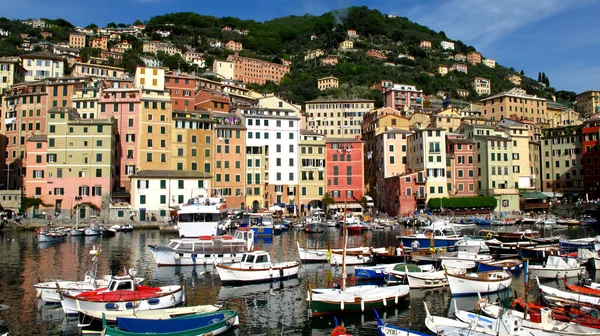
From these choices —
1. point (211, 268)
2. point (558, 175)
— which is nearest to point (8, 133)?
point (211, 268)

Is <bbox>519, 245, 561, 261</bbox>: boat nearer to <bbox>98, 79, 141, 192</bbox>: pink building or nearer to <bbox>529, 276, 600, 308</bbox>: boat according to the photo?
<bbox>529, 276, 600, 308</bbox>: boat

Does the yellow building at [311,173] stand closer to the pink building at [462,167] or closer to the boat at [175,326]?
the pink building at [462,167]

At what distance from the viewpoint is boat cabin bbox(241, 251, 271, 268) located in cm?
3092

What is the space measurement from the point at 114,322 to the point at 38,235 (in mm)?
38608

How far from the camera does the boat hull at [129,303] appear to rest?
21.5 m

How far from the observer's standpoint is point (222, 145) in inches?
3191

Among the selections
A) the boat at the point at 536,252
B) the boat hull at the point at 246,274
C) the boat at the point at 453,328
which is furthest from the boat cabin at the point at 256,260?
the boat at the point at 536,252

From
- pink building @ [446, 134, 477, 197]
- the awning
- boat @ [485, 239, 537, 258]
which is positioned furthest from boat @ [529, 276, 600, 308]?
the awning

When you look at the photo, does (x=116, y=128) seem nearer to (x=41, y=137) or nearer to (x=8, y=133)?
(x=41, y=137)

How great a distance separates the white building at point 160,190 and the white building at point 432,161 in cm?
3589

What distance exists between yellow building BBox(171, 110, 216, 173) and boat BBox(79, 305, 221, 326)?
5840 cm

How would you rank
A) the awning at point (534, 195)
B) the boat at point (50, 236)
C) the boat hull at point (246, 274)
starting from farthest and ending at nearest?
the awning at point (534, 195) → the boat at point (50, 236) → the boat hull at point (246, 274)

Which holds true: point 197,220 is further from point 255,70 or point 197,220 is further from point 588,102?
point 588,102

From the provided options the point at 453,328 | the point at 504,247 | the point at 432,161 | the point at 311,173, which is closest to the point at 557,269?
the point at 504,247
